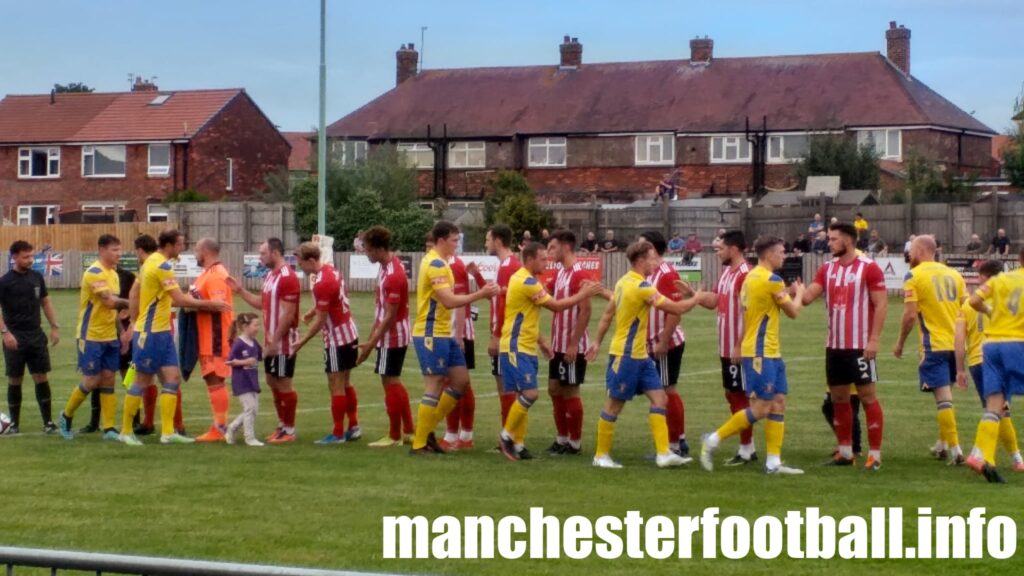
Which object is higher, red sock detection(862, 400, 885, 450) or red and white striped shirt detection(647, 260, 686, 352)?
red and white striped shirt detection(647, 260, 686, 352)

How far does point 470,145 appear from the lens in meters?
75.8

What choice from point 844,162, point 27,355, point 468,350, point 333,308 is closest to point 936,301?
point 468,350

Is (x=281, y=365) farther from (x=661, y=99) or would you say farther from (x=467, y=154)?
(x=467, y=154)

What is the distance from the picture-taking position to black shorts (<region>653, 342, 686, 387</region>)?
15.9 m

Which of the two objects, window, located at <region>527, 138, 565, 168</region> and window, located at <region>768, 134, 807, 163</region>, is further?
window, located at <region>527, 138, 565, 168</region>

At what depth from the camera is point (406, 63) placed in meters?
82.0

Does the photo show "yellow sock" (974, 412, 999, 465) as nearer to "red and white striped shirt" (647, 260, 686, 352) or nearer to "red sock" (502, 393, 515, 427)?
"red and white striped shirt" (647, 260, 686, 352)

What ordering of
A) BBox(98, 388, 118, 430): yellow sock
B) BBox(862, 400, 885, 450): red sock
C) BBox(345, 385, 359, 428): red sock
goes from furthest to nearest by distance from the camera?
BBox(98, 388, 118, 430): yellow sock, BBox(345, 385, 359, 428): red sock, BBox(862, 400, 885, 450): red sock

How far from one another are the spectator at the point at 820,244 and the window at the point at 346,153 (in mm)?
23086

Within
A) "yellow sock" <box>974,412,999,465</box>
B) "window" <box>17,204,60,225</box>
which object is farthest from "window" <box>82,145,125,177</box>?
"yellow sock" <box>974,412,999,465</box>

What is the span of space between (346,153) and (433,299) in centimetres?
5410

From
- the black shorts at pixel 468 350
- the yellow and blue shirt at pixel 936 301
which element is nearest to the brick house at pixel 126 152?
the black shorts at pixel 468 350

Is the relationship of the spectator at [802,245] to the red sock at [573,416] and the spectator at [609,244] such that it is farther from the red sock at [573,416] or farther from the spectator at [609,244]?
the red sock at [573,416]

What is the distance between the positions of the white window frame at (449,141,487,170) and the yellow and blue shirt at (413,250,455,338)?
59.9m
